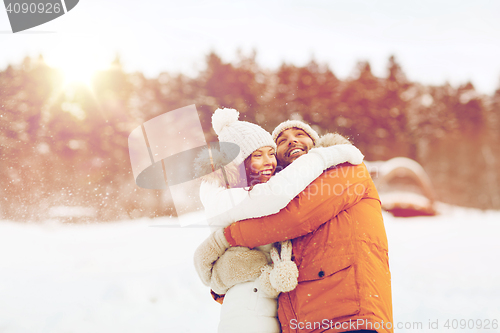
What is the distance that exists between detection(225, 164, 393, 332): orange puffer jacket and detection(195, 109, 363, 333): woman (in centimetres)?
5

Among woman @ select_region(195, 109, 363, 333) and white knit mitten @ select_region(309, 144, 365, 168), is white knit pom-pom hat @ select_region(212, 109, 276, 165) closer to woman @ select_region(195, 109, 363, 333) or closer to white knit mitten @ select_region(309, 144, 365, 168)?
woman @ select_region(195, 109, 363, 333)

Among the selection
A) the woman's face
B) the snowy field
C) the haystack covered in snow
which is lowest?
the haystack covered in snow

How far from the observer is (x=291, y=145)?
1.85 m

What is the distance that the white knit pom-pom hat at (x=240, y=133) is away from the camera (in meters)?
1.80

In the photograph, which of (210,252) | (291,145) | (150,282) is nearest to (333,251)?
(210,252)

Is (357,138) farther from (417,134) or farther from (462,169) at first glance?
(462,169)

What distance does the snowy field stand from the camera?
3.07m

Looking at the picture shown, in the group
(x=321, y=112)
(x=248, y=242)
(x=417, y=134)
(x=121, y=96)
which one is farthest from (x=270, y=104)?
(x=248, y=242)

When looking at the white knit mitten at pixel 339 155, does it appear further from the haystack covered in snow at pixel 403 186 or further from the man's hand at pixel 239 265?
the haystack covered in snow at pixel 403 186

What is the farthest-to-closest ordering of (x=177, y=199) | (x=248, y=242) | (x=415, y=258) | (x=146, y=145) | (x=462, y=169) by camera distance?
(x=462, y=169)
(x=415, y=258)
(x=177, y=199)
(x=146, y=145)
(x=248, y=242)

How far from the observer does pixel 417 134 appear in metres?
13.6

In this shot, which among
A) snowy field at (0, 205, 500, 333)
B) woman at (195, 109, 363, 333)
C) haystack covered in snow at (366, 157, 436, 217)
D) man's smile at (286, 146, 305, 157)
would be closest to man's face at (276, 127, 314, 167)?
man's smile at (286, 146, 305, 157)

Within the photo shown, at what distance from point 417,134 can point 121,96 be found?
13162mm

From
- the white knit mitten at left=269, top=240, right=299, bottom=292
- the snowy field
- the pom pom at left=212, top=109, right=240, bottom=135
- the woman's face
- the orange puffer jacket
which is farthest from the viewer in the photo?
the snowy field
